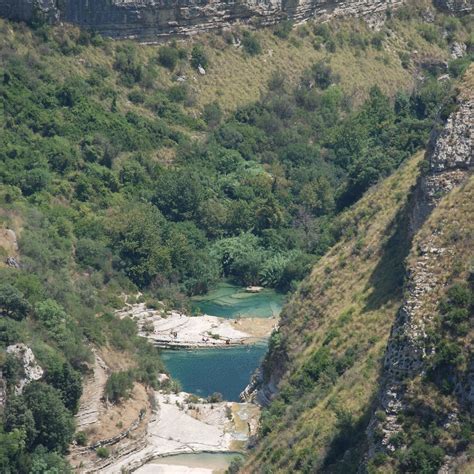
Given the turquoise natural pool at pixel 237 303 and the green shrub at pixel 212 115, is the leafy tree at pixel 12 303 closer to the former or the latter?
the turquoise natural pool at pixel 237 303

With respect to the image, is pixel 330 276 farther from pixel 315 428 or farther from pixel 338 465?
pixel 338 465

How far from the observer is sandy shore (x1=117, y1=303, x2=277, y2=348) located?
4360 inches

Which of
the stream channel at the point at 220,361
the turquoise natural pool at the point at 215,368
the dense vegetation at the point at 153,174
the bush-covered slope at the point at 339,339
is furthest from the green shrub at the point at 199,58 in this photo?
the bush-covered slope at the point at 339,339

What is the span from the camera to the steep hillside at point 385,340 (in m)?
56.2

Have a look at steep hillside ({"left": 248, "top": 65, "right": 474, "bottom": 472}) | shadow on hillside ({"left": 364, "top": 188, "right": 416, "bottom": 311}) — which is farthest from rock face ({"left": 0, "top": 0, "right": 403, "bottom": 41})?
shadow on hillside ({"left": 364, "top": 188, "right": 416, "bottom": 311})

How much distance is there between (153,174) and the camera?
137250 mm

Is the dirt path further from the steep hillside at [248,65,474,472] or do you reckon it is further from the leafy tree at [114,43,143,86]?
the leafy tree at [114,43,143,86]

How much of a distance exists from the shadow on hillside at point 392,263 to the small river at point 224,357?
15.4 metres

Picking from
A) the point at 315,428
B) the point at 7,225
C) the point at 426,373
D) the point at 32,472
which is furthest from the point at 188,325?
the point at 426,373

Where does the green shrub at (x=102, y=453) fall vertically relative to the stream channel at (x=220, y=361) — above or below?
above

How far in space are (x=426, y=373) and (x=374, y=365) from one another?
15.4 metres

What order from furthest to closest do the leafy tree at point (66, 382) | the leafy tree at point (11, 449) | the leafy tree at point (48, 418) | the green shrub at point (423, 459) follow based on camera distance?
the leafy tree at point (66, 382) < the leafy tree at point (48, 418) < the leafy tree at point (11, 449) < the green shrub at point (423, 459)

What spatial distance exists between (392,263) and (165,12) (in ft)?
239

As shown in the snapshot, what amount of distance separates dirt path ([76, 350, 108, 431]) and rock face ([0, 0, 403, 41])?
54.7 meters
